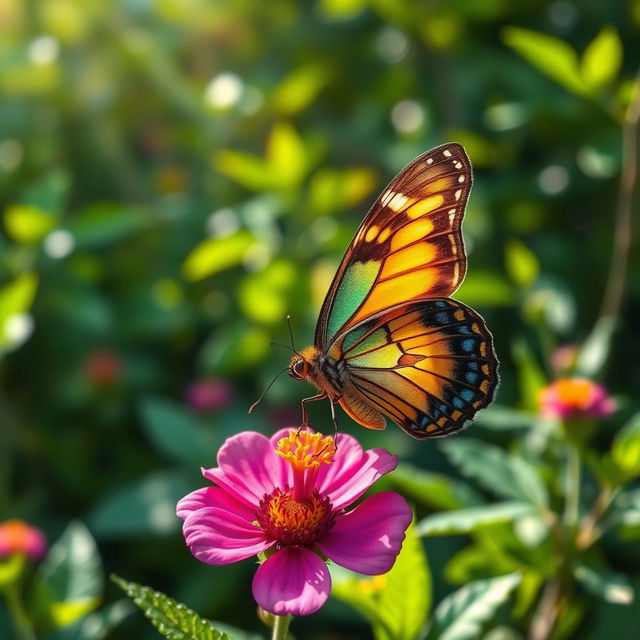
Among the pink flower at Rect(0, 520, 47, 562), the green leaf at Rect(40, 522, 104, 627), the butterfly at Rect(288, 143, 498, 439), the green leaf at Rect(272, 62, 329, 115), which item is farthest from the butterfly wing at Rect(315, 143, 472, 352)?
the green leaf at Rect(272, 62, 329, 115)

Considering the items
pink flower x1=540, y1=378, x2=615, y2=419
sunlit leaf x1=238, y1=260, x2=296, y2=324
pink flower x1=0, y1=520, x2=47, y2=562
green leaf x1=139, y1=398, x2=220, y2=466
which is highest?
pink flower x1=540, y1=378, x2=615, y2=419

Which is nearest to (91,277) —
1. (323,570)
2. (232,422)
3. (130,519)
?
(232,422)

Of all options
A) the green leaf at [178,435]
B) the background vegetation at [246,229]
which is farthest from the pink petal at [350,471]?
the green leaf at [178,435]

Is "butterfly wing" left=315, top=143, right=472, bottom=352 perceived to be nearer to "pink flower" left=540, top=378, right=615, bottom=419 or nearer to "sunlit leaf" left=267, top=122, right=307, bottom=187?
"pink flower" left=540, top=378, right=615, bottom=419

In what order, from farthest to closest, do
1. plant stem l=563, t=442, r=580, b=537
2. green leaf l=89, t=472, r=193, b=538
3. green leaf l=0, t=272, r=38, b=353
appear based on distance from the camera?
green leaf l=89, t=472, r=193, b=538 < green leaf l=0, t=272, r=38, b=353 < plant stem l=563, t=442, r=580, b=537

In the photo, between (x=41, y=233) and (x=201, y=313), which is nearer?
(x=41, y=233)

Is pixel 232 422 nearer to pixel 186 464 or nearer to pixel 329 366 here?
pixel 186 464

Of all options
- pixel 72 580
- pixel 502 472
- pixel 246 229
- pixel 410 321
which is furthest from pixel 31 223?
pixel 502 472

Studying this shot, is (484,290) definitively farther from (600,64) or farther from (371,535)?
(371,535)
